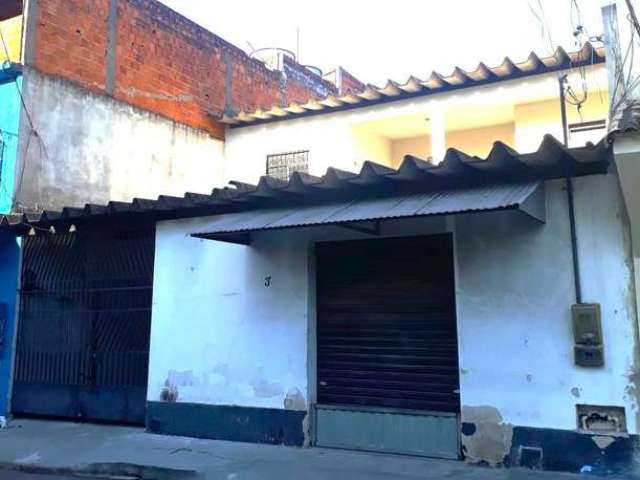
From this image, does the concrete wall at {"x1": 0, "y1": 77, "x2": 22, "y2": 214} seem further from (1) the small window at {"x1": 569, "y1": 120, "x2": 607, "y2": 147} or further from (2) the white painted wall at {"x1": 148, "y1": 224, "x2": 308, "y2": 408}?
(1) the small window at {"x1": 569, "y1": 120, "x2": 607, "y2": 147}

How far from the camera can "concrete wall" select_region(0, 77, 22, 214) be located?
998cm

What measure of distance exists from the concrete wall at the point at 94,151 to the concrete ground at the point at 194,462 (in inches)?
167

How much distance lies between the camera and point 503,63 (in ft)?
34.3

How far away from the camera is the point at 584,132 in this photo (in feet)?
35.6

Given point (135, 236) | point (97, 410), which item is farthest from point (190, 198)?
point (97, 410)

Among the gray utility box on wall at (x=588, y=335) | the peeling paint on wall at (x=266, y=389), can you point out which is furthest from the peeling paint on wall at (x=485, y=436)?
the peeling paint on wall at (x=266, y=389)

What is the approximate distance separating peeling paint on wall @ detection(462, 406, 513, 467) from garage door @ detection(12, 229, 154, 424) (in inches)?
186

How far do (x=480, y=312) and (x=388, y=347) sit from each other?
1.23m

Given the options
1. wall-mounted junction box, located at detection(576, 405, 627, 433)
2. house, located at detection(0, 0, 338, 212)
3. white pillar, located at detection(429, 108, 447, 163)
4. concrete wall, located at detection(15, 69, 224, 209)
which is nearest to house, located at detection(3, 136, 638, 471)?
wall-mounted junction box, located at detection(576, 405, 627, 433)

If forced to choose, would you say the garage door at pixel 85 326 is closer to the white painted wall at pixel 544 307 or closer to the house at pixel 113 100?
the house at pixel 113 100

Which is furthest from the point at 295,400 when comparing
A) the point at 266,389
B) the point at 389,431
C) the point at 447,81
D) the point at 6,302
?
the point at 447,81

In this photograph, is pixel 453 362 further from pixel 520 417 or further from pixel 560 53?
pixel 560 53

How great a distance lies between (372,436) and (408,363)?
0.94 metres

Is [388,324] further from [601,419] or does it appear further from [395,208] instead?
[601,419]
